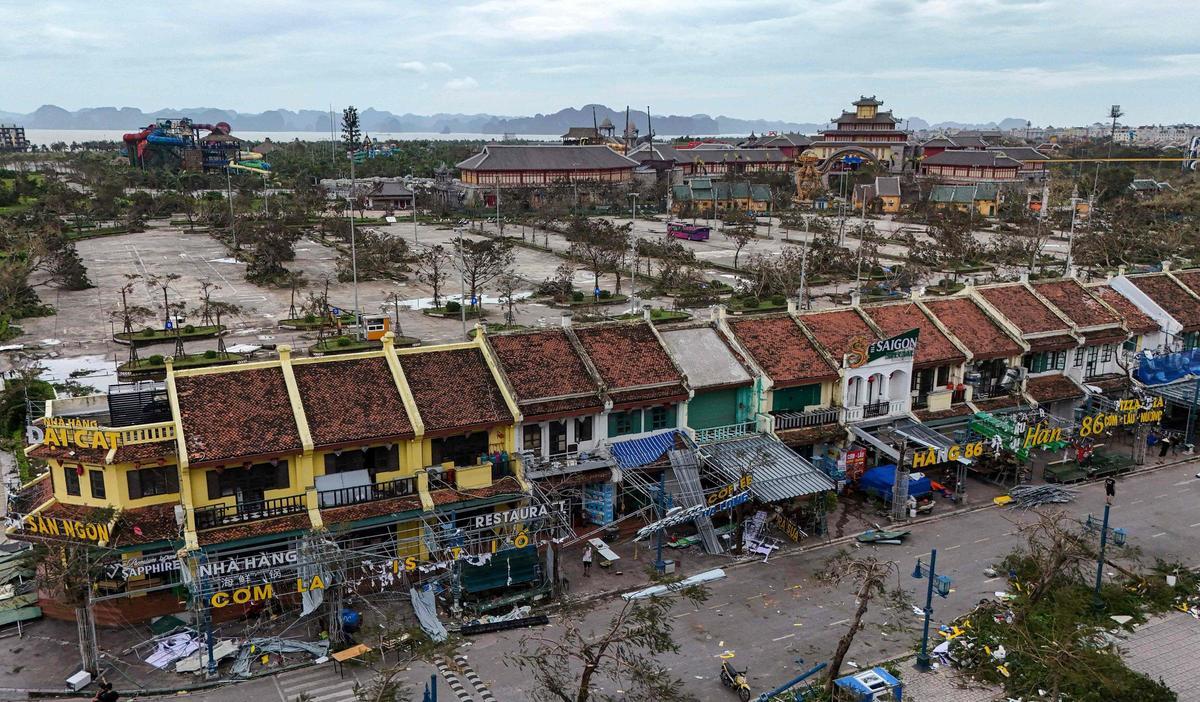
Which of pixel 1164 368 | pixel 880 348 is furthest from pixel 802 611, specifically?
pixel 1164 368

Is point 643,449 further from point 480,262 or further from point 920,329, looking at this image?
point 480,262

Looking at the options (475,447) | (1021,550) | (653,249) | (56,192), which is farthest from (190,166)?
(1021,550)

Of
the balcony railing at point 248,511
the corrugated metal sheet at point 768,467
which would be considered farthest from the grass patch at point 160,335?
the corrugated metal sheet at point 768,467

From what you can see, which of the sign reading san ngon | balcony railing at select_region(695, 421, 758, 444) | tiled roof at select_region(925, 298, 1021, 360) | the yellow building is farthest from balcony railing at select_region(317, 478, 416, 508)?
tiled roof at select_region(925, 298, 1021, 360)

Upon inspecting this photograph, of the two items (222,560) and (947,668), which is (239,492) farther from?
(947,668)

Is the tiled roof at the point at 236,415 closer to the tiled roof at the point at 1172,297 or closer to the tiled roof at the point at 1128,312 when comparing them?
the tiled roof at the point at 1128,312

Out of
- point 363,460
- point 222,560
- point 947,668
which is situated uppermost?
point 363,460

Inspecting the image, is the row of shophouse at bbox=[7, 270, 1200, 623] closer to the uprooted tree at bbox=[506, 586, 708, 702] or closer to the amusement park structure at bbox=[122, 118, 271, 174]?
the uprooted tree at bbox=[506, 586, 708, 702]

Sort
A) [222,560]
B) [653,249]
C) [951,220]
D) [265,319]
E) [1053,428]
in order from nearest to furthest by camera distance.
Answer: [222,560] → [1053,428] → [265,319] → [653,249] → [951,220]
